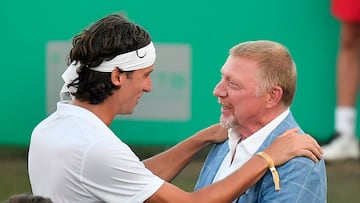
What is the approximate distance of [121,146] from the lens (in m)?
3.65

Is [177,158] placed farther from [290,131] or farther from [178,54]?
[178,54]

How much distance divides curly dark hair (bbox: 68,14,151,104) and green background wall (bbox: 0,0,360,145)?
138 inches

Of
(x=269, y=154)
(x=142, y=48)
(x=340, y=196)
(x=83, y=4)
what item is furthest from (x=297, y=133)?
(x=83, y=4)

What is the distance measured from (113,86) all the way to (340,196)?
11.2 ft

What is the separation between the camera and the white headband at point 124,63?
371cm

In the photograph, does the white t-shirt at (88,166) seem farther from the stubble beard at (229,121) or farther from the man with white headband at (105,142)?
the stubble beard at (229,121)

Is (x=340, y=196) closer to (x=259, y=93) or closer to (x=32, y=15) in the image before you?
(x=32, y=15)

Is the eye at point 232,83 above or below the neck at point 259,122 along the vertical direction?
above

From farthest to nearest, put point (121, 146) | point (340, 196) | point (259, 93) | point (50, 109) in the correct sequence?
point (50, 109) → point (340, 196) → point (259, 93) → point (121, 146)

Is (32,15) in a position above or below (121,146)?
below

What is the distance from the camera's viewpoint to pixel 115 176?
11.9 feet

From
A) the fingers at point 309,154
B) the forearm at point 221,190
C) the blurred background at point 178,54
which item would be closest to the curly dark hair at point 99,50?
the forearm at point 221,190

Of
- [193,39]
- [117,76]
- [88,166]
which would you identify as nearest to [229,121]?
[117,76]

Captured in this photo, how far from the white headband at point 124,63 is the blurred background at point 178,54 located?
3.38m
